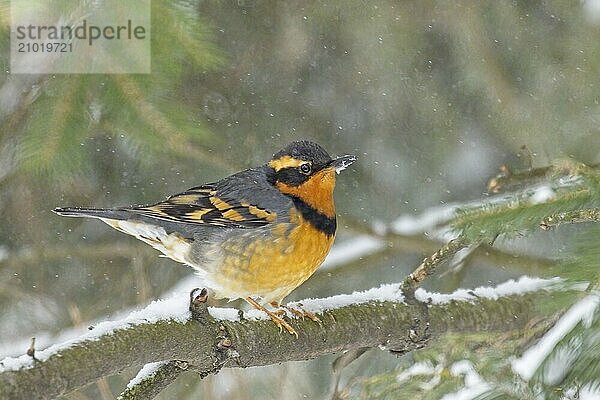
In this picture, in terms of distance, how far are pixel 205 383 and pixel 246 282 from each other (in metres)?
1.06

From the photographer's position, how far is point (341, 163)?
2.52m

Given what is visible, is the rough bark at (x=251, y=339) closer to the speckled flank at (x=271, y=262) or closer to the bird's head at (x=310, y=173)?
the speckled flank at (x=271, y=262)

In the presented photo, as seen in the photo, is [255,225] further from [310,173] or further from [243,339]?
[243,339]

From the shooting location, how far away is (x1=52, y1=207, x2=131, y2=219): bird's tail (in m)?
2.30

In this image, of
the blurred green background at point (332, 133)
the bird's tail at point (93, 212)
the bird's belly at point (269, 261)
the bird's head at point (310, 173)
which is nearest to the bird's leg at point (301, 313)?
the bird's belly at point (269, 261)

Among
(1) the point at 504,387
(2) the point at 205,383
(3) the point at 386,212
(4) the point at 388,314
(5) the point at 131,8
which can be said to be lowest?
(2) the point at 205,383

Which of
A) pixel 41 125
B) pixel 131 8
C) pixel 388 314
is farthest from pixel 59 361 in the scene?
pixel 41 125

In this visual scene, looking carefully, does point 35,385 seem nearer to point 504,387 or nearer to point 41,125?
point 504,387

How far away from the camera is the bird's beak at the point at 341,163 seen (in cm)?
249

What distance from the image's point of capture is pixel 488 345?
2.65m

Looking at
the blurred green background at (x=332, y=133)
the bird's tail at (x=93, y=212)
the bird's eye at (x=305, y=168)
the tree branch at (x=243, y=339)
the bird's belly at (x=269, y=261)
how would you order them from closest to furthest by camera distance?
the tree branch at (x=243, y=339) → the bird's tail at (x=93, y=212) → the bird's belly at (x=269, y=261) → the bird's eye at (x=305, y=168) → the blurred green background at (x=332, y=133)

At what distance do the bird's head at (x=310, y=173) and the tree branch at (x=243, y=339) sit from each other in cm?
31

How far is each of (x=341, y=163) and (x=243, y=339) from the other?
0.64m

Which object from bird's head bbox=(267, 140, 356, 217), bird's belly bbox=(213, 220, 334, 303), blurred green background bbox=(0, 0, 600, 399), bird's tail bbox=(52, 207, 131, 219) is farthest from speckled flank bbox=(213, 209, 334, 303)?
blurred green background bbox=(0, 0, 600, 399)
